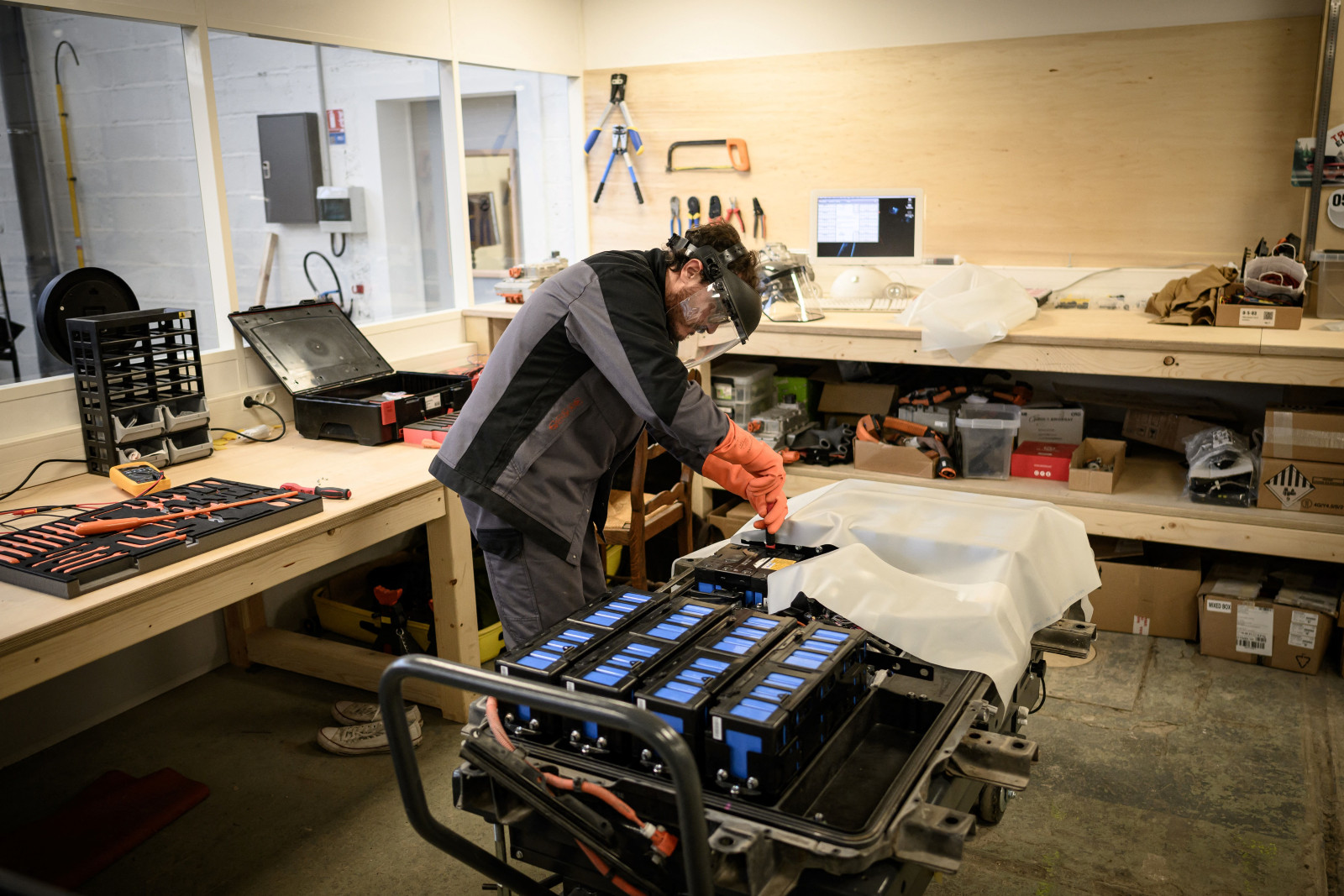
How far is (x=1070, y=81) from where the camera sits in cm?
351

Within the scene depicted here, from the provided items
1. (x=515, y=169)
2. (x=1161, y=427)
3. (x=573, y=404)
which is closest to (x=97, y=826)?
(x=573, y=404)

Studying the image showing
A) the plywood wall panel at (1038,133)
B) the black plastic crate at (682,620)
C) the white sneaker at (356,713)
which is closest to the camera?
the black plastic crate at (682,620)

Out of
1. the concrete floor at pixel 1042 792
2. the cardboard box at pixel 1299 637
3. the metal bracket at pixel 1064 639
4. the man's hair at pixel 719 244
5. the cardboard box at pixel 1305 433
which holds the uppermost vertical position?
→ the man's hair at pixel 719 244

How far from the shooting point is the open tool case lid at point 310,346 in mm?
2852

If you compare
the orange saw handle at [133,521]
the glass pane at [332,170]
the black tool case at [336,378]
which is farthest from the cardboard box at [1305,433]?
the glass pane at [332,170]

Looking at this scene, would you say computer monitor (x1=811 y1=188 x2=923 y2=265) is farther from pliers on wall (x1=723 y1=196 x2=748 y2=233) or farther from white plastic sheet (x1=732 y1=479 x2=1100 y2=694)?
white plastic sheet (x1=732 y1=479 x2=1100 y2=694)

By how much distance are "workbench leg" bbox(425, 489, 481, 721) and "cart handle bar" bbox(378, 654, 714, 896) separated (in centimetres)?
144

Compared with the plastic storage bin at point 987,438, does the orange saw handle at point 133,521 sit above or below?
above

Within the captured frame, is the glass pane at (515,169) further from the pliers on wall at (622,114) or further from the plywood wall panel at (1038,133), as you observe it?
the plywood wall panel at (1038,133)

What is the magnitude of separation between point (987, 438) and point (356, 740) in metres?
2.27

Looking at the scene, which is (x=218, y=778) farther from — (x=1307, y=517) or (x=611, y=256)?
(x=1307, y=517)

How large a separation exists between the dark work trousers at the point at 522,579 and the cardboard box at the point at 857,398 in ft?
6.00

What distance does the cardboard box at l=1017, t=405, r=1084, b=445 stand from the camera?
344 cm

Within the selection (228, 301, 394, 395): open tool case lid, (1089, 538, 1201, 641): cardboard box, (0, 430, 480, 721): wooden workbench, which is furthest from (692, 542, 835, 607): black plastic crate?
(1089, 538, 1201, 641): cardboard box
